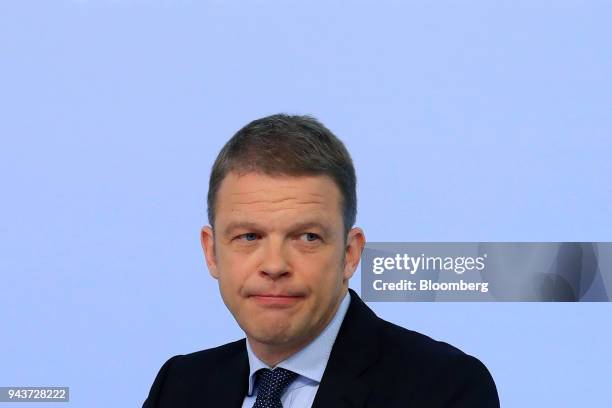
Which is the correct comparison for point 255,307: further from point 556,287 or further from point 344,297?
point 556,287

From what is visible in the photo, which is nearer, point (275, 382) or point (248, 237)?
point (248, 237)

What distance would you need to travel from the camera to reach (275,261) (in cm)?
173

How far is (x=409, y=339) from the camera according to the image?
78.6 inches

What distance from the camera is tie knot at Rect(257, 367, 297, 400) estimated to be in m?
1.89

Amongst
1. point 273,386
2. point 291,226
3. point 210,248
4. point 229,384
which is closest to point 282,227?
point 291,226

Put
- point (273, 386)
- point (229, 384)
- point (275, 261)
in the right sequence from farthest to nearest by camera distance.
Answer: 1. point (229, 384)
2. point (273, 386)
3. point (275, 261)

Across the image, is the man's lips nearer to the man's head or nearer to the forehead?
the man's head

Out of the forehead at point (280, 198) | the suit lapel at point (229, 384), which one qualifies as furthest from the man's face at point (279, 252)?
the suit lapel at point (229, 384)

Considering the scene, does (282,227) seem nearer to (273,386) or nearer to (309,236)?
(309,236)

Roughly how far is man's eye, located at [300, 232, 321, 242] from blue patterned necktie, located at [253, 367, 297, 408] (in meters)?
0.31

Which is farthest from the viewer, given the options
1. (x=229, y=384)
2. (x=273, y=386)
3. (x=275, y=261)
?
(x=229, y=384)

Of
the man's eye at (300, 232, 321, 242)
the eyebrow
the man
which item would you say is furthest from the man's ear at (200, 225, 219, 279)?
the man's eye at (300, 232, 321, 242)

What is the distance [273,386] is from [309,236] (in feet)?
1.14

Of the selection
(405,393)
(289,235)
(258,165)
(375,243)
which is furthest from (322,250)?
(375,243)
